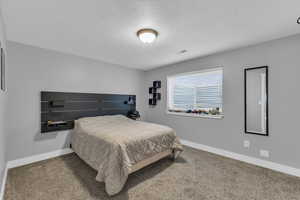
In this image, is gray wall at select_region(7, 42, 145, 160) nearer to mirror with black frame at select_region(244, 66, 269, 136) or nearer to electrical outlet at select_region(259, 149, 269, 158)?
mirror with black frame at select_region(244, 66, 269, 136)

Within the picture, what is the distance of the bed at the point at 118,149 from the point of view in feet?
5.62

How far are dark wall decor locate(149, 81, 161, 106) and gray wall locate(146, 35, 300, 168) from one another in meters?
1.14

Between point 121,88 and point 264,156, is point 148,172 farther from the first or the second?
point 121,88

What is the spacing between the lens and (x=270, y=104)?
2.38 m

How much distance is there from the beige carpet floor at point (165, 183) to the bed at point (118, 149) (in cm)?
21

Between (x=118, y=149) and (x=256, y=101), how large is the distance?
2753 millimetres

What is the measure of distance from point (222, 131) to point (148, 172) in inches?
76.3

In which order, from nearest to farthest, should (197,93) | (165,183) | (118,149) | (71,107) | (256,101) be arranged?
(118,149), (165,183), (256,101), (71,107), (197,93)

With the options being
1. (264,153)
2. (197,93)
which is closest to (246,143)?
(264,153)

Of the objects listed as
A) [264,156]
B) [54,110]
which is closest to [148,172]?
[264,156]

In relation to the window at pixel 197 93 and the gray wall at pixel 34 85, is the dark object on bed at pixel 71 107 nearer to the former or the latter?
the gray wall at pixel 34 85

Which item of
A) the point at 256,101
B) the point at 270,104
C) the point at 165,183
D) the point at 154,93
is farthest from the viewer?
the point at 154,93

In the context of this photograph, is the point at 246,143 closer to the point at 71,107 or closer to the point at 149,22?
the point at 149,22

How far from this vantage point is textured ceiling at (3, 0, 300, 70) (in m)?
1.51
